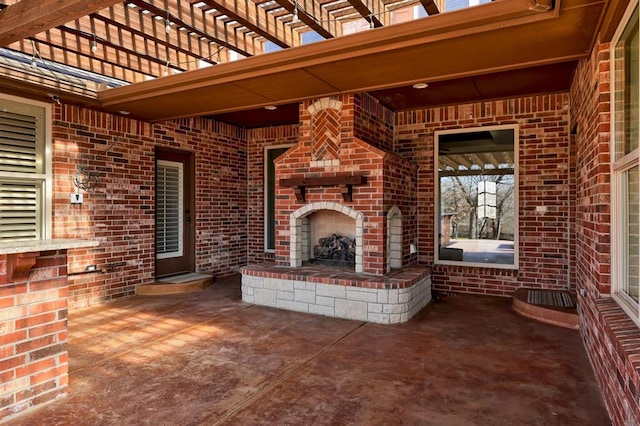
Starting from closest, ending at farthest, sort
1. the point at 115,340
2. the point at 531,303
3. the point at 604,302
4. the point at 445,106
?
the point at 604,302, the point at 115,340, the point at 531,303, the point at 445,106

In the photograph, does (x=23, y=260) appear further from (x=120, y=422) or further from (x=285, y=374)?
(x=285, y=374)

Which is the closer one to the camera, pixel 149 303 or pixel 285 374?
pixel 285 374

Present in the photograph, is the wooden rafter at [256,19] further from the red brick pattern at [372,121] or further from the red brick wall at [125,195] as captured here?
the red brick wall at [125,195]

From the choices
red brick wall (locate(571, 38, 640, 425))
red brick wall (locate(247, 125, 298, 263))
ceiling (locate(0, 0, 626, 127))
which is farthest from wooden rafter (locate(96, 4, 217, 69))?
red brick wall (locate(571, 38, 640, 425))

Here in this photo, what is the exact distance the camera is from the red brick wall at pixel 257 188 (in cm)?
729

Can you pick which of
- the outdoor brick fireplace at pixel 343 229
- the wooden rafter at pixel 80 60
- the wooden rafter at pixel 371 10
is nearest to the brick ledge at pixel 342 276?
the outdoor brick fireplace at pixel 343 229

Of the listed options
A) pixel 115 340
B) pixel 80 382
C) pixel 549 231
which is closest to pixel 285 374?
pixel 80 382

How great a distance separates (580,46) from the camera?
124 inches

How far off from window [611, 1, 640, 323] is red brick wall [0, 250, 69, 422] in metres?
3.40

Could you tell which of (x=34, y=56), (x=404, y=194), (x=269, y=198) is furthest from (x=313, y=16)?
(x=269, y=198)

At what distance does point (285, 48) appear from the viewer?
377 cm

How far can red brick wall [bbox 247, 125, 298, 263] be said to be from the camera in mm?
7285

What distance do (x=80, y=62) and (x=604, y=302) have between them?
5.30m

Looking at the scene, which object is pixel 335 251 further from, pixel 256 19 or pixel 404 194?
pixel 256 19
